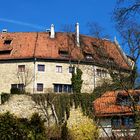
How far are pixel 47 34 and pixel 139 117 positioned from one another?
98.9ft

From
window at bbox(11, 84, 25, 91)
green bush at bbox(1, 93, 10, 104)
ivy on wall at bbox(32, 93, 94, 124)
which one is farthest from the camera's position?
window at bbox(11, 84, 25, 91)

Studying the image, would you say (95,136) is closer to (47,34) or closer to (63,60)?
(63,60)

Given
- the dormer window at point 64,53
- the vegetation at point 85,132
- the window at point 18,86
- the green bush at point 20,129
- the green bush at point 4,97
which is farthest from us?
the dormer window at point 64,53

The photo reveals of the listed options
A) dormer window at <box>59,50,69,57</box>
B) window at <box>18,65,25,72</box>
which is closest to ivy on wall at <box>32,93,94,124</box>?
window at <box>18,65,25,72</box>

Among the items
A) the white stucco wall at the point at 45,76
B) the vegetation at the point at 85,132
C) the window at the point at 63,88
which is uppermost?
the white stucco wall at the point at 45,76

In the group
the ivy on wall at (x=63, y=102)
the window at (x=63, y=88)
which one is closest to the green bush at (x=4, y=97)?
the ivy on wall at (x=63, y=102)

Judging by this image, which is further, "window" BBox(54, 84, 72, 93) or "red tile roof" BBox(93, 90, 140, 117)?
"window" BBox(54, 84, 72, 93)

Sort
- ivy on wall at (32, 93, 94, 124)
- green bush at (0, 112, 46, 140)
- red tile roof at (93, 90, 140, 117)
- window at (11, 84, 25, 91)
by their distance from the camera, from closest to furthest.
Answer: green bush at (0, 112, 46, 140) → red tile roof at (93, 90, 140, 117) → ivy on wall at (32, 93, 94, 124) → window at (11, 84, 25, 91)

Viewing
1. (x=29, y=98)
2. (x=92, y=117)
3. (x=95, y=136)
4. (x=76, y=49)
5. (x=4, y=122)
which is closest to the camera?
(x=4, y=122)

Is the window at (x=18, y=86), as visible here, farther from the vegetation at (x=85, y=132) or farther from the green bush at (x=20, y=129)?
the green bush at (x=20, y=129)

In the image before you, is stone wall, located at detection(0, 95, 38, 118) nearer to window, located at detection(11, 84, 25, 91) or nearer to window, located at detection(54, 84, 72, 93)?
window, located at detection(11, 84, 25, 91)

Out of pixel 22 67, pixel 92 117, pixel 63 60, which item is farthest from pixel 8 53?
pixel 92 117

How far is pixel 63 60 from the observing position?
2076 inches

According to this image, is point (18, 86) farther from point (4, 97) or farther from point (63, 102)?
point (63, 102)
